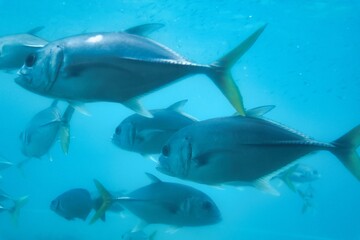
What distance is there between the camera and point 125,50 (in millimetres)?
2389

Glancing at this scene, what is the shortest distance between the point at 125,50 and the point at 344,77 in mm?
31188

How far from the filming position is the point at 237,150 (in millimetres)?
2590

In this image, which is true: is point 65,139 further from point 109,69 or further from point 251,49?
point 251,49

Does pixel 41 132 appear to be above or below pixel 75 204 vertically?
above

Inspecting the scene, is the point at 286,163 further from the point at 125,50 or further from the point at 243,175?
the point at 125,50

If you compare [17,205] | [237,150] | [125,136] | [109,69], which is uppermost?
[109,69]

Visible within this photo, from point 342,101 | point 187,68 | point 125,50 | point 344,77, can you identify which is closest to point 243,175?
point 187,68

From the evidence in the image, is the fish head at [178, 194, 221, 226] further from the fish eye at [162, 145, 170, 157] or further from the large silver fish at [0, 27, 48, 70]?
the large silver fish at [0, 27, 48, 70]

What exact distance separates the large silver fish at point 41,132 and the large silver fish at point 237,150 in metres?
1.63

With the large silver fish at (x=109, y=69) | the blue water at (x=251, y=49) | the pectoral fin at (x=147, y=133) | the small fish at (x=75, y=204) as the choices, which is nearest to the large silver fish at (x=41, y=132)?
the small fish at (x=75, y=204)

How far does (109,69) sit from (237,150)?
2.96 feet

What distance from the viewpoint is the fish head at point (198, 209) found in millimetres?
3652

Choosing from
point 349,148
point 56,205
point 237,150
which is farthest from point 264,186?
point 56,205

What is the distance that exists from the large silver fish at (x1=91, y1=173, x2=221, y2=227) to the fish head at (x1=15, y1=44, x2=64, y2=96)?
1382 mm
